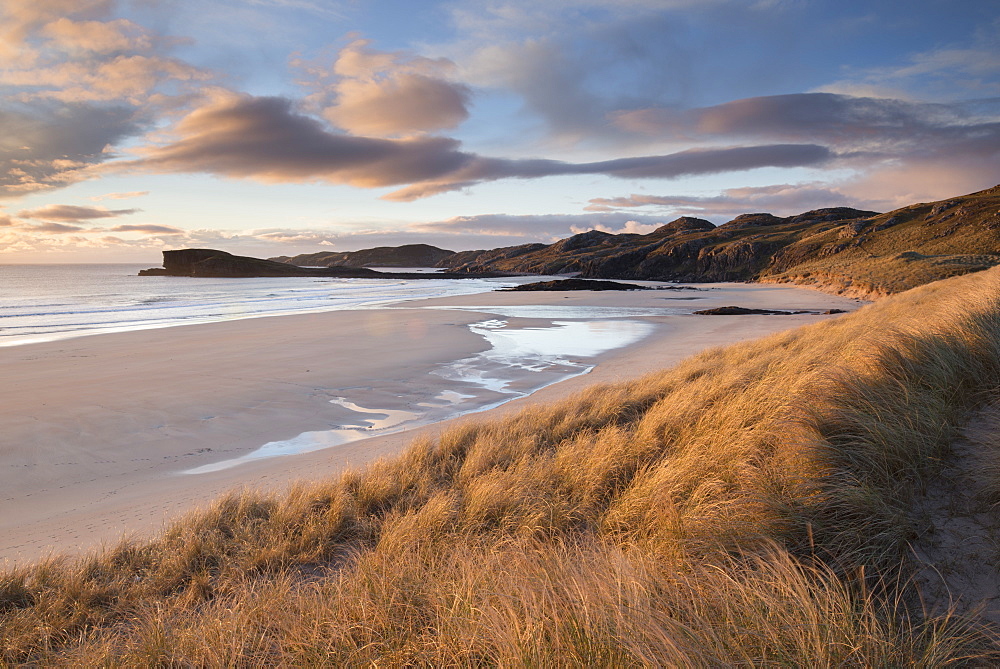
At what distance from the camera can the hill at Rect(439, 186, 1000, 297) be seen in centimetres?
3922

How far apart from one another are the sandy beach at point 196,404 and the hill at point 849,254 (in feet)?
83.9

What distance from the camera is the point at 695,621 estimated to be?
8.29ft

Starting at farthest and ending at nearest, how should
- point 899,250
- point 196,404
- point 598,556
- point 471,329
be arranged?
point 899,250 < point 471,329 < point 196,404 < point 598,556

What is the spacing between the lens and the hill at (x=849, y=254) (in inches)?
1544

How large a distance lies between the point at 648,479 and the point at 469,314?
2607 centimetres

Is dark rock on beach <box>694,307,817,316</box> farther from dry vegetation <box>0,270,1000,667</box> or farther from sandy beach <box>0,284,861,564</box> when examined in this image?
dry vegetation <box>0,270,1000,667</box>

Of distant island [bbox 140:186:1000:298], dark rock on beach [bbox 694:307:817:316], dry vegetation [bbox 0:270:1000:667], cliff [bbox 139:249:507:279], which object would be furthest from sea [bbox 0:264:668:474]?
cliff [bbox 139:249:507:279]

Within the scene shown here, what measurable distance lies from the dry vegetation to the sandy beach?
5.10 feet

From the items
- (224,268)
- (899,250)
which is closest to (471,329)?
(899,250)

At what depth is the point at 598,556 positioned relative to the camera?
3.39 meters

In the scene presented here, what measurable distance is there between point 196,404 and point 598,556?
1057cm

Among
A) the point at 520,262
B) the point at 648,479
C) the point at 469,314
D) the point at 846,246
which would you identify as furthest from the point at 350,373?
the point at 520,262

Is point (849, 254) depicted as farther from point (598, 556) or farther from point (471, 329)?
point (598, 556)

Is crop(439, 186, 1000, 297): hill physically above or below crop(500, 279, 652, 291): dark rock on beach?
above
